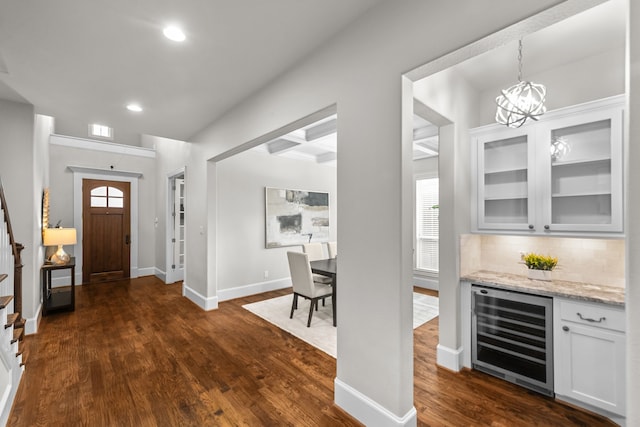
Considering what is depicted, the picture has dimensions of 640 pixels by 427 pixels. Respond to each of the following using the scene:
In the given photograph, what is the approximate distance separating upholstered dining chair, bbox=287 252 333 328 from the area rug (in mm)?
148

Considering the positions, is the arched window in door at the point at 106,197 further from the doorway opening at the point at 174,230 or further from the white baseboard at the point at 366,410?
the white baseboard at the point at 366,410

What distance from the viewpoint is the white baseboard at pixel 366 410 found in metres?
1.74

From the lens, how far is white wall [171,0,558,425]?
1615 millimetres

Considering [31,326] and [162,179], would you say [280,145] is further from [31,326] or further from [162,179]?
[31,326]

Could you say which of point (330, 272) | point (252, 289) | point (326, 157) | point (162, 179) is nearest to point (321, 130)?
point (326, 157)

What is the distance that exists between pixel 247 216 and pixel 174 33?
3280mm

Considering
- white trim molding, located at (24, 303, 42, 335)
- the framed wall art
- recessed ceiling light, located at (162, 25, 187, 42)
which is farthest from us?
the framed wall art

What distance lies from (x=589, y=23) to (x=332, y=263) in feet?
11.5

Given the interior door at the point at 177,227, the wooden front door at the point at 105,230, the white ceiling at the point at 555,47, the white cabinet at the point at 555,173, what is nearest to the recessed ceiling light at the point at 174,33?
the white ceiling at the point at 555,47

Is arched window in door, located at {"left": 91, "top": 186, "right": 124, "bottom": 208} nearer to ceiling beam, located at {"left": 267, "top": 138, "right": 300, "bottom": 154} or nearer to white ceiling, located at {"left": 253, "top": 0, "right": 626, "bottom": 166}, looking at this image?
ceiling beam, located at {"left": 267, "top": 138, "right": 300, "bottom": 154}

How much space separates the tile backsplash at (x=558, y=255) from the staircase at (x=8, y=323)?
11.5ft

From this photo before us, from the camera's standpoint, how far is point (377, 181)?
1.84m

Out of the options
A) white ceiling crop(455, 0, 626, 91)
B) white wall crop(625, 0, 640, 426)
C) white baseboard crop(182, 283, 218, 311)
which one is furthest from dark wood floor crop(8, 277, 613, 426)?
white ceiling crop(455, 0, 626, 91)

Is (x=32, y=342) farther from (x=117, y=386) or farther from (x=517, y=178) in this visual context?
(x=517, y=178)
